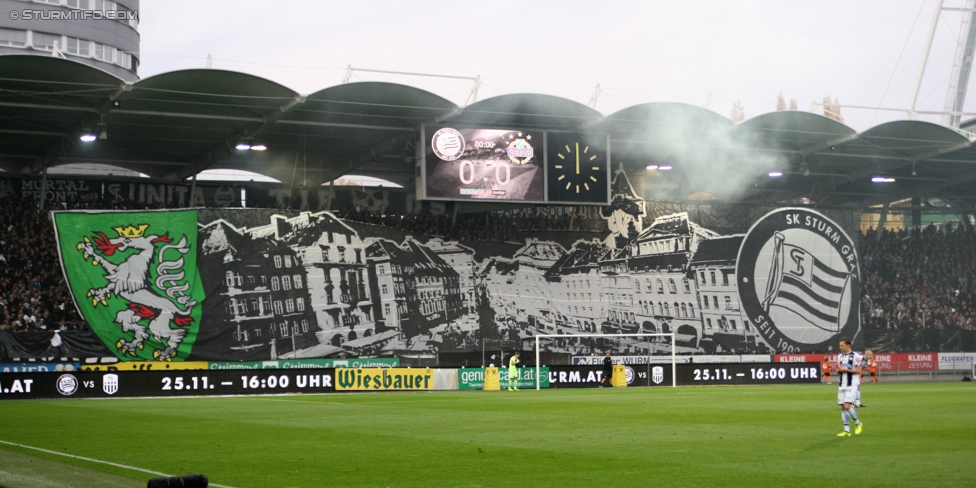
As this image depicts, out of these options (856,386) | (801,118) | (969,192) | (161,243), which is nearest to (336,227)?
(161,243)

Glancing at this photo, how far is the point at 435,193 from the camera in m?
42.8

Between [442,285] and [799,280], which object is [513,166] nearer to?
[442,285]

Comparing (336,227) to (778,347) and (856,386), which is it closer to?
(778,347)

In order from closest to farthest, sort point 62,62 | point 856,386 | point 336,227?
point 856,386
point 62,62
point 336,227

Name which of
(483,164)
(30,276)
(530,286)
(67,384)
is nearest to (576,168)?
(483,164)

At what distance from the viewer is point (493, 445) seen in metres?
15.4

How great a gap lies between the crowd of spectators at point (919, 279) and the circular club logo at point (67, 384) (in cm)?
4246

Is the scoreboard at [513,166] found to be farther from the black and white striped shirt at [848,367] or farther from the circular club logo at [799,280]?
the black and white striped shirt at [848,367]

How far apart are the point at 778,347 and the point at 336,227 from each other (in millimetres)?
24217

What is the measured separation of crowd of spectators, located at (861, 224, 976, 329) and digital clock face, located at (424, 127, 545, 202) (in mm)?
24107

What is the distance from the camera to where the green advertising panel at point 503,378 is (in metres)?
39.9

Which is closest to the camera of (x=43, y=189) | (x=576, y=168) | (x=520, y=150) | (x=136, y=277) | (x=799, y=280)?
(x=136, y=277)

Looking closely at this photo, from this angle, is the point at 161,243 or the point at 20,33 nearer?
the point at 161,243

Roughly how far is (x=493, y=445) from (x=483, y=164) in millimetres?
29108
